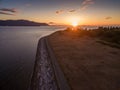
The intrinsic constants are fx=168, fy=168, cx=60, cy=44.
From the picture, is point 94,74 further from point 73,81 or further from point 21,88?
point 21,88

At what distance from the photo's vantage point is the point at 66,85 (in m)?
10.6

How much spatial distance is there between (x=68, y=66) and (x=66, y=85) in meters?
4.41

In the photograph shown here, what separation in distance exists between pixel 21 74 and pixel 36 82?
3.11 metres

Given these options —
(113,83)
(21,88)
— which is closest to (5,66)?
(21,88)

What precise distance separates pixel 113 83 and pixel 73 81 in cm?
256

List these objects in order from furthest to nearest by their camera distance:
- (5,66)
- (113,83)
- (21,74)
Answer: (5,66)
(21,74)
(113,83)

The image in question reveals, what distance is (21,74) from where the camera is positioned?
48.9ft

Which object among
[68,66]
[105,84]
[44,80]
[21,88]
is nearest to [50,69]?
[68,66]

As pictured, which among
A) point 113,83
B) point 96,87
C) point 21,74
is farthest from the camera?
point 21,74

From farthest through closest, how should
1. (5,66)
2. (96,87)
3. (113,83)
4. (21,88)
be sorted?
(5,66) → (21,88) → (113,83) → (96,87)

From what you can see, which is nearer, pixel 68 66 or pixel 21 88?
pixel 21 88

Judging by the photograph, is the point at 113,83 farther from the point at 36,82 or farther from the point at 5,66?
the point at 5,66

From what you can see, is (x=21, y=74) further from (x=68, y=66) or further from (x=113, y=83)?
(x=113, y=83)

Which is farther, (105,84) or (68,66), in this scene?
(68,66)
